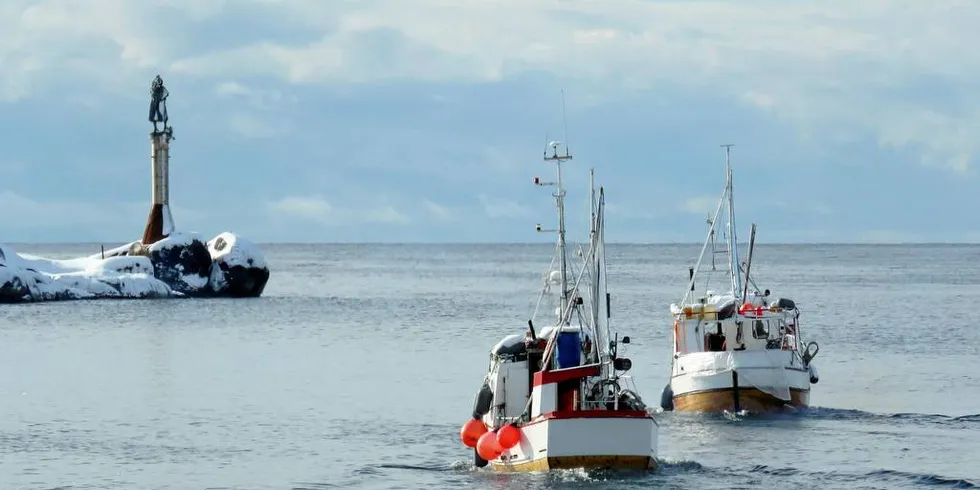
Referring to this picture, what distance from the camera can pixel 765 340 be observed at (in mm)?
47312

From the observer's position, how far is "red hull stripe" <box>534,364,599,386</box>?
32844mm

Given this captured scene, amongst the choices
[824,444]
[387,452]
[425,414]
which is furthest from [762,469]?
[425,414]

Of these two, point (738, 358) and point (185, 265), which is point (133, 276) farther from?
point (738, 358)

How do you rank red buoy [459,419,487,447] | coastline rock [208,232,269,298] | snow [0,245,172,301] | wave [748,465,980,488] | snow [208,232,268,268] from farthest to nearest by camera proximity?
coastline rock [208,232,269,298]
snow [208,232,268,268]
snow [0,245,172,301]
red buoy [459,419,487,447]
wave [748,465,980,488]

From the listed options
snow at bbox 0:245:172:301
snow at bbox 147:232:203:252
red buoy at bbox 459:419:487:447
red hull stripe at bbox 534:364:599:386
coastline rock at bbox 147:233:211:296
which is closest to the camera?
red hull stripe at bbox 534:364:599:386

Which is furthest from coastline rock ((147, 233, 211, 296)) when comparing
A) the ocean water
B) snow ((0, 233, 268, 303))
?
the ocean water

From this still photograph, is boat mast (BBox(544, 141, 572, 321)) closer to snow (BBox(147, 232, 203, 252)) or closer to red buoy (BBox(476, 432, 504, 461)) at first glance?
red buoy (BBox(476, 432, 504, 461))

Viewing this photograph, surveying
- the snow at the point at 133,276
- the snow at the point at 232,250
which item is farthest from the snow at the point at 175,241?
the snow at the point at 232,250

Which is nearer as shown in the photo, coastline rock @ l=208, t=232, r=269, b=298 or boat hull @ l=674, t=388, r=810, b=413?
boat hull @ l=674, t=388, r=810, b=413

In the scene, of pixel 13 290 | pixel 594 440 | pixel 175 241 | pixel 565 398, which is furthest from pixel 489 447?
pixel 13 290

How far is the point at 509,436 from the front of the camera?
33.8 meters

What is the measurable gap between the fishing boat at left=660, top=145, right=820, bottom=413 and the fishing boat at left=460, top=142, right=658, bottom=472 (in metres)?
9.36

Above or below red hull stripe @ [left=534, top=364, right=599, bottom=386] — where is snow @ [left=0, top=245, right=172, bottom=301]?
above

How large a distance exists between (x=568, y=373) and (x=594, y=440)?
1809 mm
